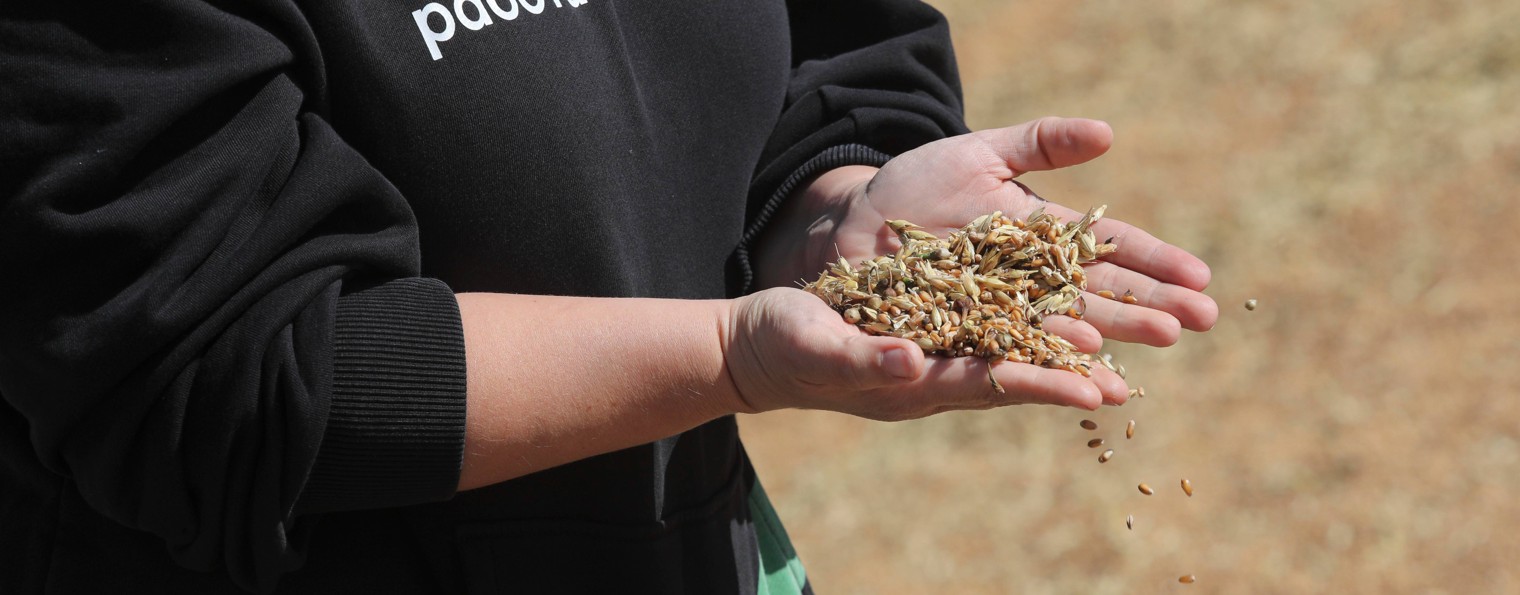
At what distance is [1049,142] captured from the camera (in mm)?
1607

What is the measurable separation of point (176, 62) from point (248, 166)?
0.37 feet

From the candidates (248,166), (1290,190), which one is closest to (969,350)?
(248,166)

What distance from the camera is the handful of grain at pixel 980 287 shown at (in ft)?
4.75

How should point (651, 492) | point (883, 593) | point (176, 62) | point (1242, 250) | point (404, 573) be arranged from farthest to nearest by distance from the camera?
point (1242, 250) < point (883, 593) < point (651, 492) < point (404, 573) < point (176, 62)

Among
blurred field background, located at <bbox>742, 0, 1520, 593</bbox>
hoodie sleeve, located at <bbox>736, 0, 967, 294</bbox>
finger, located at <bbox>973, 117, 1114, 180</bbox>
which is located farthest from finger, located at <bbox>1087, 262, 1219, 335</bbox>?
blurred field background, located at <bbox>742, 0, 1520, 593</bbox>

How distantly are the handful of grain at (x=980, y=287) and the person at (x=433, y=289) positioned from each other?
0.04m

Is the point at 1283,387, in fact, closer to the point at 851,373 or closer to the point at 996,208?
the point at 996,208

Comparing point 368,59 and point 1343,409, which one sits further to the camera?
point 1343,409

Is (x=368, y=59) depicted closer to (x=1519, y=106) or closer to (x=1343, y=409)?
(x=1343, y=409)

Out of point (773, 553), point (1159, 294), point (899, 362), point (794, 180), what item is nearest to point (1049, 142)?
point (1159, 294)

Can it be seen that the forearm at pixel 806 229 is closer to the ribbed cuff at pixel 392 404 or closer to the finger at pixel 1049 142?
the finger at pixel 1049 142

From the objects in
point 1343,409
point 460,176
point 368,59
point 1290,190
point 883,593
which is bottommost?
point 883,593

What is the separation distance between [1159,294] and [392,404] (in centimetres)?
97

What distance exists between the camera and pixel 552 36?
1398 millimetres
